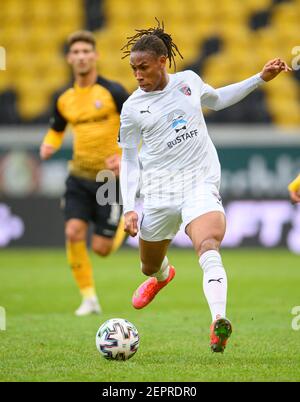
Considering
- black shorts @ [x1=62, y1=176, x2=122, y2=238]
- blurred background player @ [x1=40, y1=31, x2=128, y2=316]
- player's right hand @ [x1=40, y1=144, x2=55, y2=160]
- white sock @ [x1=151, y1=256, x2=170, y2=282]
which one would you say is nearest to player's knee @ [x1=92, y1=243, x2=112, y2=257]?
blurred background player @ [x1=40, y1=31, x2=128, y2=316]

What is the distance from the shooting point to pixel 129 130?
21.1 ft

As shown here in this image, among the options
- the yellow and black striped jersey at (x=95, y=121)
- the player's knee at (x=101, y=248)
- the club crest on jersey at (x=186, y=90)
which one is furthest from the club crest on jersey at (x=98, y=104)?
the club crest on jersey at (x=186, y=90)

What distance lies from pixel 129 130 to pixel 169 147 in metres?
0.32

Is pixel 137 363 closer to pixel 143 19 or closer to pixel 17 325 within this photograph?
pixel 17 325

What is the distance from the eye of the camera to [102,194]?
943 centimetres

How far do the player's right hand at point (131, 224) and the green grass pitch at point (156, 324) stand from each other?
2.83 ft

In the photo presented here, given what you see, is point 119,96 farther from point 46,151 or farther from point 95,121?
point 46,151

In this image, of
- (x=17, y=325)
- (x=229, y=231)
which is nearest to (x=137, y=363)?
(x=17, y=325)

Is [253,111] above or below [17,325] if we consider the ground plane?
above

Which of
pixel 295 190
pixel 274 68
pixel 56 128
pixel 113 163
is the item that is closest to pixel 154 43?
pixel 274 68

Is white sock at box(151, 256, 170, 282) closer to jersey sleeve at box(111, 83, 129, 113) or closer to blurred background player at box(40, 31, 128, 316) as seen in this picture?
blurred background player at box(40, 31, 128, 316)

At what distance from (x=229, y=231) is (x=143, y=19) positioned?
6.16m
